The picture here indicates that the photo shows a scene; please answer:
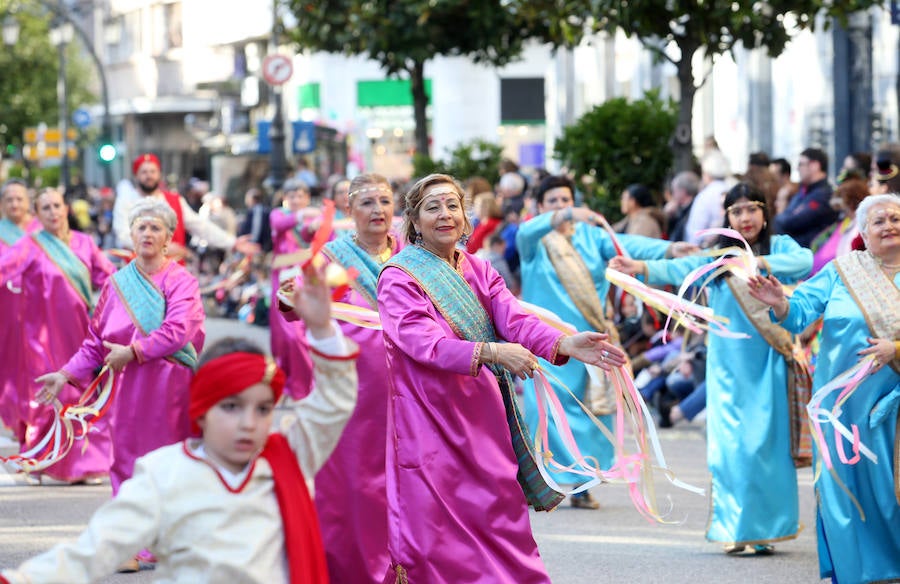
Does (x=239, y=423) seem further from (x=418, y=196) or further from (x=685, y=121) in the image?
(x=685, y=121)

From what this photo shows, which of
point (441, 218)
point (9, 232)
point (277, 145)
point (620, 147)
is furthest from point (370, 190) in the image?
point (277, 145)

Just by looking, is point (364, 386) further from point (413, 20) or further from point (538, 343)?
point (413, 20)

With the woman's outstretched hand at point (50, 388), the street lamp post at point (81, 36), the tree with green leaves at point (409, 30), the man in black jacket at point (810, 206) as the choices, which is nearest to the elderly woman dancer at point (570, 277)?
the man in black jacket at point (810, 206)

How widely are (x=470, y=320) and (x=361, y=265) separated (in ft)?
3.56

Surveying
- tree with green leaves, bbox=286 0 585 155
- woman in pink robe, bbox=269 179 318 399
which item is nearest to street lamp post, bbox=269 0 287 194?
tree with green leaves, bbox=286 0 585 155

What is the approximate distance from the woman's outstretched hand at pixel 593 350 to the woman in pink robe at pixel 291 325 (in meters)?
7.35

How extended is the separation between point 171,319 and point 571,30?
8146mm

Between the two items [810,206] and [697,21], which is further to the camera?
[697,21]

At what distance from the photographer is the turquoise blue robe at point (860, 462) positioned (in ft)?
23.1

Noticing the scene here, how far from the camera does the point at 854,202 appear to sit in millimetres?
10727

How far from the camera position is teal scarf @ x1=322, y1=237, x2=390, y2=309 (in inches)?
280

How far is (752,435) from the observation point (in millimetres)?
8312

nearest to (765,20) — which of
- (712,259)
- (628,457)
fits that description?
(712,259)

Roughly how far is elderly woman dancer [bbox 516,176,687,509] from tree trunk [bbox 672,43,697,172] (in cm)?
555
